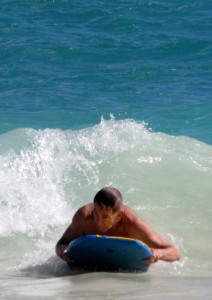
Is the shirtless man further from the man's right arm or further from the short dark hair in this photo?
the short dark hair

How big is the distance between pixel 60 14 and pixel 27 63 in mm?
2831

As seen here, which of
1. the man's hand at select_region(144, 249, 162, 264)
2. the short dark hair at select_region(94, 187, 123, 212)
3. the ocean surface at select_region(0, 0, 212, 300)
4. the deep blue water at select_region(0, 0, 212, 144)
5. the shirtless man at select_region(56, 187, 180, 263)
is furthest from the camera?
the deep blue water at select_region(0, 0, 212, 144)

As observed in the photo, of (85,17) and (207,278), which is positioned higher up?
(85,17)

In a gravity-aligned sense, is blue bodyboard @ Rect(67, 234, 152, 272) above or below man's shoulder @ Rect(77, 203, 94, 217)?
below

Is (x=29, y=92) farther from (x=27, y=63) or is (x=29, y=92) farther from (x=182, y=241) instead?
(x=182, y=241)

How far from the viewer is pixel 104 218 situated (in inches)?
220

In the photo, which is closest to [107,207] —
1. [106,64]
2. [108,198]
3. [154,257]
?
[108,198]

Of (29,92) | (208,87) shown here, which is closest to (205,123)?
(208,87)

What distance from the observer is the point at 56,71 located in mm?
16266

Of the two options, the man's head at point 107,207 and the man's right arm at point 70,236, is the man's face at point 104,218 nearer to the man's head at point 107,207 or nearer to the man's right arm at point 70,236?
the man's head at point 107,207

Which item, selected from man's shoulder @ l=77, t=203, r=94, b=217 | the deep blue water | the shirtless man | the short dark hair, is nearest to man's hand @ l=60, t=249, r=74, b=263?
the shirtless man

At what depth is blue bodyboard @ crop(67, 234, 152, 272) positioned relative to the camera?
18.1 ft

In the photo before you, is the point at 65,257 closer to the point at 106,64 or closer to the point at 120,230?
the point at 120,230

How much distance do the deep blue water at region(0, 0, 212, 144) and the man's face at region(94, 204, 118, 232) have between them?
7.41m
